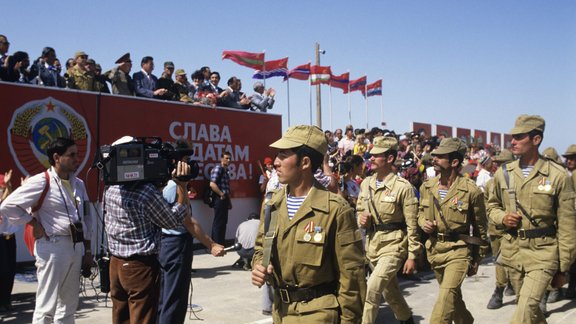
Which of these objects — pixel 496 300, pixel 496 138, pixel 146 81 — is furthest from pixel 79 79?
pixel 496 138

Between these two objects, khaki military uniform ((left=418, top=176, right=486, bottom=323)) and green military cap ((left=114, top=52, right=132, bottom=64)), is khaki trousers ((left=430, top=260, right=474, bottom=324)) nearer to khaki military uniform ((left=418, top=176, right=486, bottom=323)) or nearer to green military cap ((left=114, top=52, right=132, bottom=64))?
khaki military uniform ((left=418, top=176, right=486, bottom=323))

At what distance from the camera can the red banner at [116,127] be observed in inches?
399

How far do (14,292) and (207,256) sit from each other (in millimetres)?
4422

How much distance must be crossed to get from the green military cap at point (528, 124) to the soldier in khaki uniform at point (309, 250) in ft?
8.45

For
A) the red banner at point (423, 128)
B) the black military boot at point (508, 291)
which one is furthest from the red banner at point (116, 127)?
the red banner at point (423, 128)

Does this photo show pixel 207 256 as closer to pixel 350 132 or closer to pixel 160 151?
pixel 160 151

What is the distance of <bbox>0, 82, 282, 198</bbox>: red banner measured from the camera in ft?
33.2

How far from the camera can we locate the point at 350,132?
19453 mm

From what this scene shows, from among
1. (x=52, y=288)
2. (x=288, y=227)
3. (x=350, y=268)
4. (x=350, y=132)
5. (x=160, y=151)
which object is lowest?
(x=52, y=288)

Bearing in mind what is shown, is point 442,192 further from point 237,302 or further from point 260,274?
point 237,302

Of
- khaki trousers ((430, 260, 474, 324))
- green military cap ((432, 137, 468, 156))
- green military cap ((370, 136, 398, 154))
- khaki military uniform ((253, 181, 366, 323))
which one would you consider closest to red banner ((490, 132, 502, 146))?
green military cap ((370, 136, 398, 154))

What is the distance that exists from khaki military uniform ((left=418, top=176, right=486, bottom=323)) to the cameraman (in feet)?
9.09

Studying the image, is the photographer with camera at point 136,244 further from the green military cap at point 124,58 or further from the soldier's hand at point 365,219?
the green military cap at point 124,58

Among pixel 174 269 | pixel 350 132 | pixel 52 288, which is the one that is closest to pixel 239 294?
pixel 174 269
